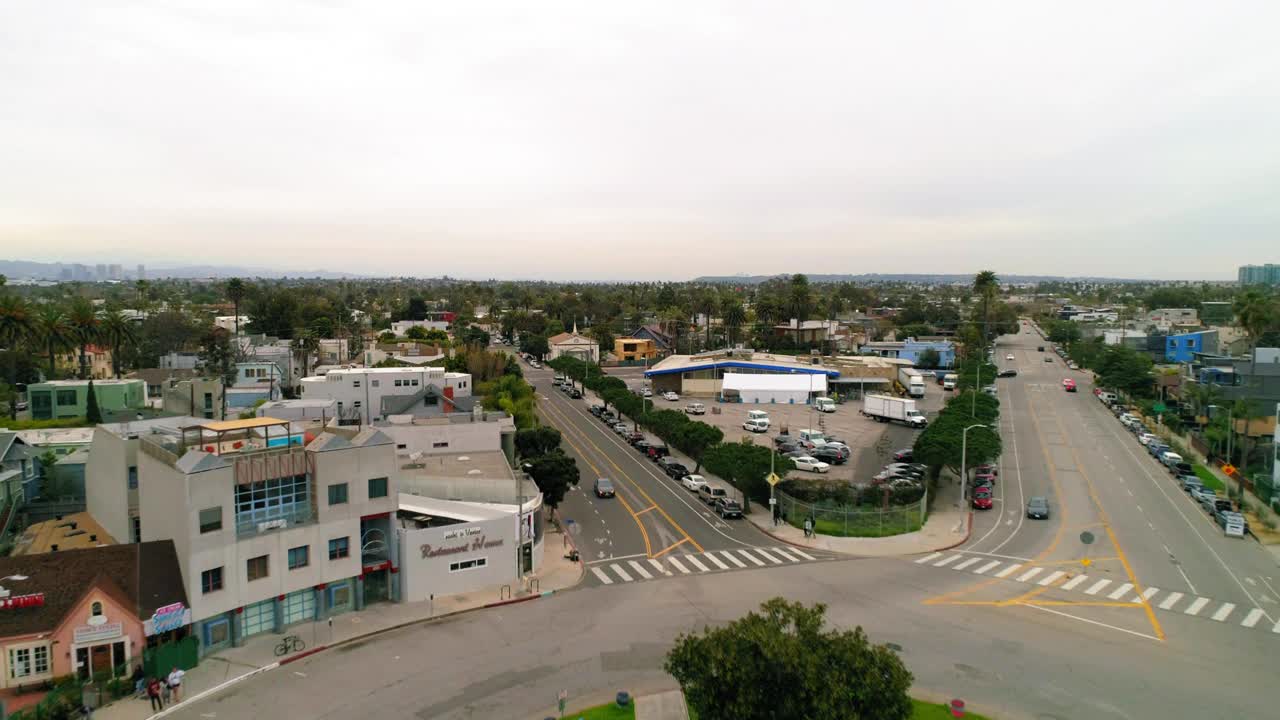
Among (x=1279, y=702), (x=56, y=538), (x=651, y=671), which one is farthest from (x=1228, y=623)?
(x=56, y=538)

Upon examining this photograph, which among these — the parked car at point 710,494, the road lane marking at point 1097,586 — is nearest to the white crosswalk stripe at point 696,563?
the parked car at point 710,494

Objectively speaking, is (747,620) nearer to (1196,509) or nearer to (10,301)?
(1196,509)

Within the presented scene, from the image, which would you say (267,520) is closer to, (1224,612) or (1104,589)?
(1104,589)

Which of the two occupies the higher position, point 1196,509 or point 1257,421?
point 1257,421

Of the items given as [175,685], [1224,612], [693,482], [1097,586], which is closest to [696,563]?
[693,482]

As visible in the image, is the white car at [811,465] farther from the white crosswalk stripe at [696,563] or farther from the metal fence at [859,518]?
the white crosswalk stripe at [696,563]

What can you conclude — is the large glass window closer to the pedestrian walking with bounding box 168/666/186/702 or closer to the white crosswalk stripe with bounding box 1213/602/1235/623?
the pedestrian walking with bounding box 168/666/186/702
